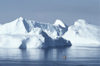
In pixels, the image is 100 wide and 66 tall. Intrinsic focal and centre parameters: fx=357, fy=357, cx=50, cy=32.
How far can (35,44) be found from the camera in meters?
73.6

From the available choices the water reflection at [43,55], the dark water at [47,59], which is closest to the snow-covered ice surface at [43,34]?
the water reflection at [43,55]

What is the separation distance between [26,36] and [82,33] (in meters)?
50.2

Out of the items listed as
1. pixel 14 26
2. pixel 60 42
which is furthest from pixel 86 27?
pixel 14 26

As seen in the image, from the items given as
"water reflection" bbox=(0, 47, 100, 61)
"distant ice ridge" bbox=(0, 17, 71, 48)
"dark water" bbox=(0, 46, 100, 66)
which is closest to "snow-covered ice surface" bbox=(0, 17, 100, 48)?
"distant ice ridge" bbox=(0, 17, 71, 48)

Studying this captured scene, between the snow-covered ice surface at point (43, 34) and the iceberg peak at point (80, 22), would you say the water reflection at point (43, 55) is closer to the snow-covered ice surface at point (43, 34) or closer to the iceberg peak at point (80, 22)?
the snow-covered ice surface at point (43, 34)

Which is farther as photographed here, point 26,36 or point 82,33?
point 82,33

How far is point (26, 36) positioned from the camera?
75500 mm

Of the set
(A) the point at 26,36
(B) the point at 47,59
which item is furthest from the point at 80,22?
(B) the point at 47,59

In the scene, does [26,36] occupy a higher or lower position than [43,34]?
lower

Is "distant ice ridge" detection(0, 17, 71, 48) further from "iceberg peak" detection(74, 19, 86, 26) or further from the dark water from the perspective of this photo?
the dark water

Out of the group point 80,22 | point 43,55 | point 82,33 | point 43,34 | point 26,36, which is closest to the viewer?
point 43,55

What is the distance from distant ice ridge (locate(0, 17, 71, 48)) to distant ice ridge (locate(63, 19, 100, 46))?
26.1 ft

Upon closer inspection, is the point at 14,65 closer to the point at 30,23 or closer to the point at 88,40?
the point at 30,23

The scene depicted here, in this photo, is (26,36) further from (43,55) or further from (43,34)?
(43,55)
